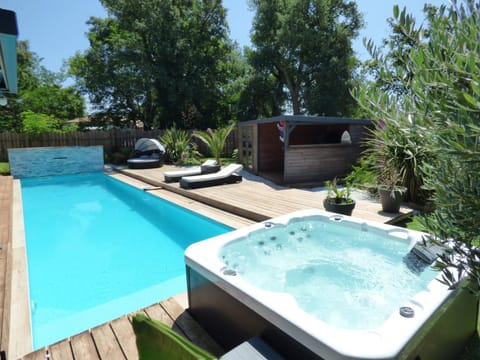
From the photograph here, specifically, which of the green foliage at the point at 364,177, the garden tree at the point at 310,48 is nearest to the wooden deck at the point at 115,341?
the green foliage at the point at 364,177

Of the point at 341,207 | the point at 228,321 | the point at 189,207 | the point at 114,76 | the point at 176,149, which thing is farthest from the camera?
the point at 114,76

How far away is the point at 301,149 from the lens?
27.9 feet

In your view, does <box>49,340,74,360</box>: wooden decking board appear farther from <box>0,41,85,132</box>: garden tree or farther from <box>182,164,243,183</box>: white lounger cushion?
<box>0,41,85,132</box>: garden tree

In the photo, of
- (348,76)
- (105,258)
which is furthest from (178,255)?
(348,76)

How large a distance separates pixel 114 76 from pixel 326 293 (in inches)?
750

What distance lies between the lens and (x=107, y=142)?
1530 centimetres

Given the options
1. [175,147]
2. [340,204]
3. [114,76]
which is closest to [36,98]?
[114,76]

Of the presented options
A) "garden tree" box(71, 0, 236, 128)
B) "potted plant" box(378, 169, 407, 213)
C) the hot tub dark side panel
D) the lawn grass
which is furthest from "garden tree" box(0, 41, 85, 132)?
"potted plant" box(378, 169, 407, 213)

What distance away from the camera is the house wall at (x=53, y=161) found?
11.5m

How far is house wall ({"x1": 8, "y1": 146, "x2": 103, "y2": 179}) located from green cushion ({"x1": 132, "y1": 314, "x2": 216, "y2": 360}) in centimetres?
1299

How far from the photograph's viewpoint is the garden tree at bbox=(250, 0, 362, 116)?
57.6ft

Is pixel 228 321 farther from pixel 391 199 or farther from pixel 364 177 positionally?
pixel 364 177

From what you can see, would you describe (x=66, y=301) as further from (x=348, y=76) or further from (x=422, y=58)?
(x=348, y=76)

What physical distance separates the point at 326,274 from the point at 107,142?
14.8 meters
